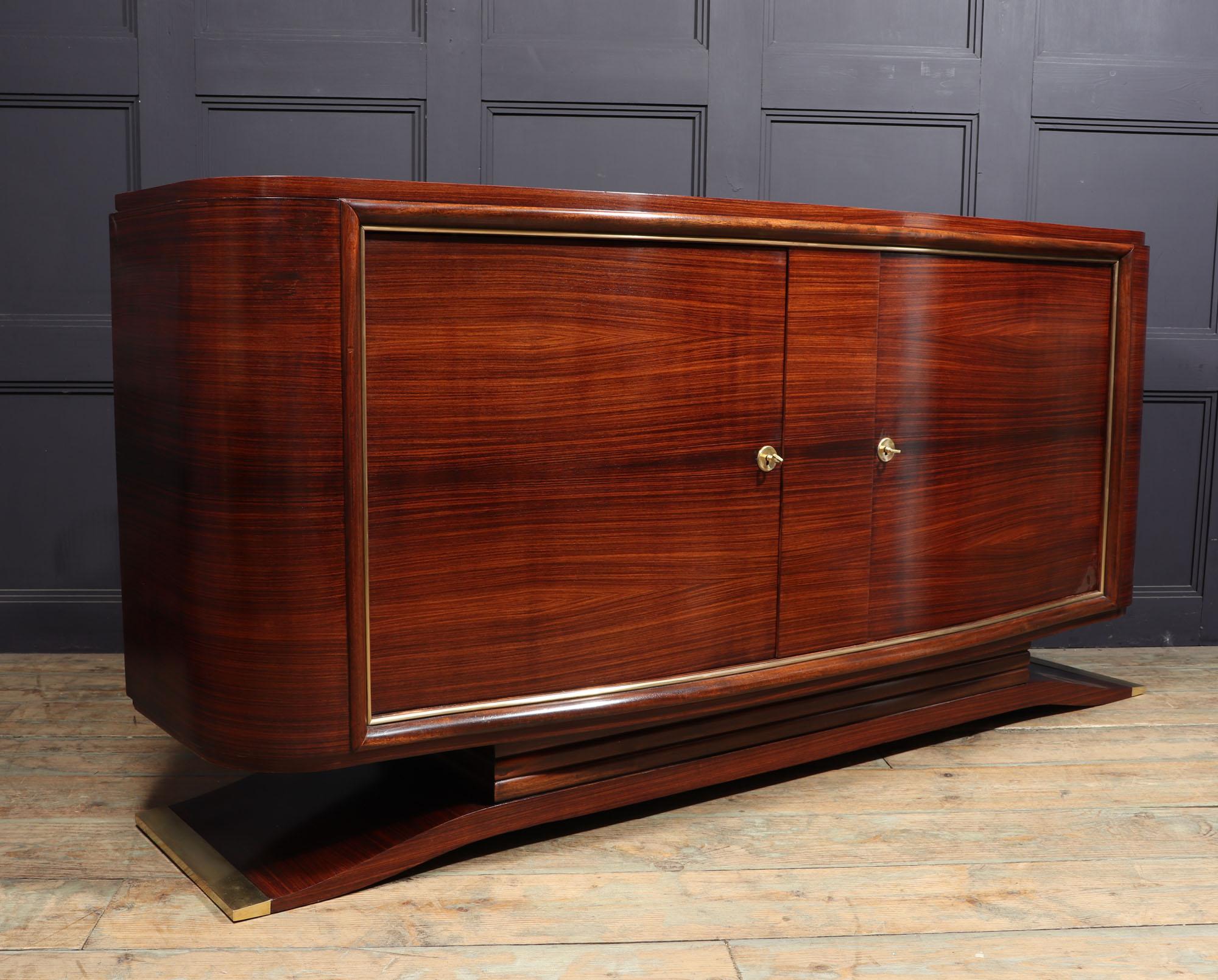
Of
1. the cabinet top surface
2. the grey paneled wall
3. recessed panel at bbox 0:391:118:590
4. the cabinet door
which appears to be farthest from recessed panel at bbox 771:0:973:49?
recessed panel at bbox 0:391:118:590

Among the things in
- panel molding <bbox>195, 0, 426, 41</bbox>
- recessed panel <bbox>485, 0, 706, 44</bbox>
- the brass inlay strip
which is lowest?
the brass inlay strip

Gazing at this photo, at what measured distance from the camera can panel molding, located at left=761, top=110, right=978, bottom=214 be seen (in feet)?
7.60

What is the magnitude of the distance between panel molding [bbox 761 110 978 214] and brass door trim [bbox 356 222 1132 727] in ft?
1.88

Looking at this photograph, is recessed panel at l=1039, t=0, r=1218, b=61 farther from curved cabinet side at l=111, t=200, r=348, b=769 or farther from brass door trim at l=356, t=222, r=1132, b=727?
curved cabinet side at l=111, t=200, r=348, b=769

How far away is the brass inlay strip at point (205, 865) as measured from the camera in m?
1.24

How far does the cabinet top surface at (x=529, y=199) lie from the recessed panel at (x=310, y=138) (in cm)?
85

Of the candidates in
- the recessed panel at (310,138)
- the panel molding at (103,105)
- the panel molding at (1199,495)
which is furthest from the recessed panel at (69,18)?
the panel molding at (1199,495)

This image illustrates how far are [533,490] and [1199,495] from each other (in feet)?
5.85

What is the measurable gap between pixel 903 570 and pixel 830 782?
1.05 ft

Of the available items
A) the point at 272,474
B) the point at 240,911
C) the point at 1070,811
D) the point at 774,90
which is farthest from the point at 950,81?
the point at 240,911

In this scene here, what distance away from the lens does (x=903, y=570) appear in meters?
1.65

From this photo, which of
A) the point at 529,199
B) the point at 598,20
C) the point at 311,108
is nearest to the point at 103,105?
the point at 311,108

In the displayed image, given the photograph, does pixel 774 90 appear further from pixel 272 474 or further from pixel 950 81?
pixel 272 474

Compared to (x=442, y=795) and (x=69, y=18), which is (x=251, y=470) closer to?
(x=442, y=795)
